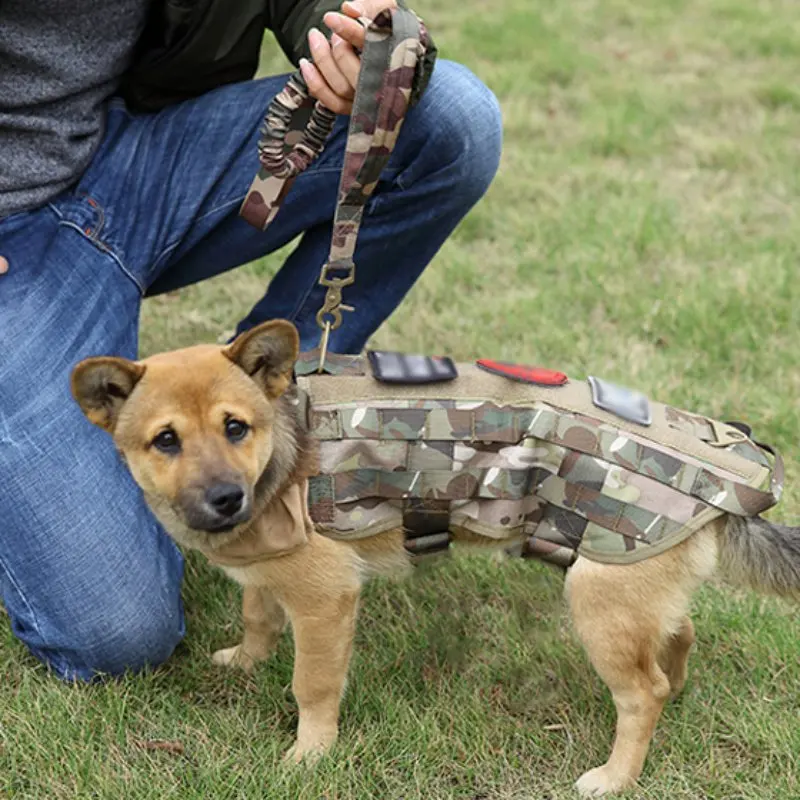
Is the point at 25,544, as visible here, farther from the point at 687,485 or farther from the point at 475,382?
the point at 687,485

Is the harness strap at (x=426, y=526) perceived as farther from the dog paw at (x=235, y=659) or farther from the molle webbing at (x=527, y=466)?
the dog paw at (x=235, y=659)

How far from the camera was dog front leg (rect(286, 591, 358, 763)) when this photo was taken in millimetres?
2963

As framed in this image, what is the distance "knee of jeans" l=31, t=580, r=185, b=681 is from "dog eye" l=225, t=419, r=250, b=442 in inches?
32.4

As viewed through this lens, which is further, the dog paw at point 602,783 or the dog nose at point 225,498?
the dog paw at point 602,783

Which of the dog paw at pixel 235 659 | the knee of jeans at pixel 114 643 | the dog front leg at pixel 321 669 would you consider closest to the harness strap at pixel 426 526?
the dog front leg at pixel 321 669

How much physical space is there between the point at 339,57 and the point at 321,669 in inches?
65.7

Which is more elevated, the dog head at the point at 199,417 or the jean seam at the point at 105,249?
the dog head at the point at 199,417

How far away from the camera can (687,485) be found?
108 inches

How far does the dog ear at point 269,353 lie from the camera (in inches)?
106

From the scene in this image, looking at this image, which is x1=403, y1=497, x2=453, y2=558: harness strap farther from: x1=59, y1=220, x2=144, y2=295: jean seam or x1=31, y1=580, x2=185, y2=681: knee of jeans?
x1=59, y1=220, x2=144, y2=295: jean seam

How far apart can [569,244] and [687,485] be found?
132 inches

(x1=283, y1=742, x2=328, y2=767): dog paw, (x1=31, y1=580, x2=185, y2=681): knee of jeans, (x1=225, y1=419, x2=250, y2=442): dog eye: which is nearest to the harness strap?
(x1=225, y1=419, x2=250, y2=442): dog eye

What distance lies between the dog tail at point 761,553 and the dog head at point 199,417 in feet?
3.83

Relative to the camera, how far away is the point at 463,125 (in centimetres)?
365
